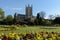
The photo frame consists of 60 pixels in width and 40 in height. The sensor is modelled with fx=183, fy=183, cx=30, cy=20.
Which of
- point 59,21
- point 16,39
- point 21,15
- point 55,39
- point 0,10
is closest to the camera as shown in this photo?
point 16,39

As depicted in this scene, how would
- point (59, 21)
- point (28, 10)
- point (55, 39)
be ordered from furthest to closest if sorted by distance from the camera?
point (28, 10), point (59, 21), point (55, 39)

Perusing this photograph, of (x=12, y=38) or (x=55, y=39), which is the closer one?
(x=12, y=38)

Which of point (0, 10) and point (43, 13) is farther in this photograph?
point (43, 13)

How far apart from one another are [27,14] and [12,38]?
11776 centimetres

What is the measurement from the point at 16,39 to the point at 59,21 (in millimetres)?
52534

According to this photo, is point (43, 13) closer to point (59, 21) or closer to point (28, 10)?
point (59, 21)

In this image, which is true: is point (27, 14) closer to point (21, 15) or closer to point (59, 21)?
point (21, 15)

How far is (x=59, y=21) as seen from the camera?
5881 centimetres

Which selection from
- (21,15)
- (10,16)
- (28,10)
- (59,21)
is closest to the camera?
(59,21)

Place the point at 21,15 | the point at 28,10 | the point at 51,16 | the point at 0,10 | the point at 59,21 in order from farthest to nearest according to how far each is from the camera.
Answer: the point at 28,10 → the point at 21,15 → the point at 51,16 → the point at 0,10 → the point at 59,21

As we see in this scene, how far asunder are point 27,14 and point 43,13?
137ft

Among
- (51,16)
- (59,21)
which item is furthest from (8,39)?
(51,16)

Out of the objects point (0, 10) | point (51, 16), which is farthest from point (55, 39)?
point (51, 16)

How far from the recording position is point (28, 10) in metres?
130
